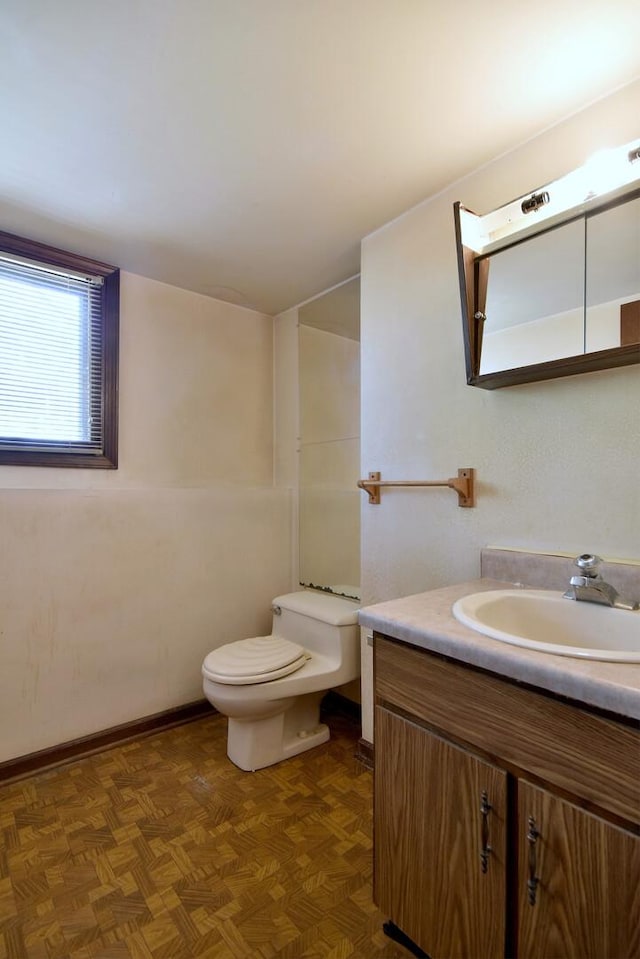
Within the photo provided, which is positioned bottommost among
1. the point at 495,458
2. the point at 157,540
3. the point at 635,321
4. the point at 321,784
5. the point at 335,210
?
the point at 321,784

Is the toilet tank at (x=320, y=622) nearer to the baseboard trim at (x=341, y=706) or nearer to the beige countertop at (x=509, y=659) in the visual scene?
the baseboard trim at (x=341, y=706)

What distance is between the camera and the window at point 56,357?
6.05 feet

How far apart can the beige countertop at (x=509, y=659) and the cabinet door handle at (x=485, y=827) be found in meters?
0.25

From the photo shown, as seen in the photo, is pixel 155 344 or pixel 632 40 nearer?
pixel 632 40

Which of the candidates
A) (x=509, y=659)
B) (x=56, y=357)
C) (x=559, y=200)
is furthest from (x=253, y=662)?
(x=559, y=200)

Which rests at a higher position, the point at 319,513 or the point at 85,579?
the point at 319,513

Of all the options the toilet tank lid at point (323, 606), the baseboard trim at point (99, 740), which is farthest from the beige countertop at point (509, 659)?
the baseboard trim at point (99, 740)

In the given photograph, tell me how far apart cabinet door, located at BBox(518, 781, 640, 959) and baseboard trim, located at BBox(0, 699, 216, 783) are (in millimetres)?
1762

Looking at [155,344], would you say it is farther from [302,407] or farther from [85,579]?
[85,579]

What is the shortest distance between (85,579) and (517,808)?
5.92 ft

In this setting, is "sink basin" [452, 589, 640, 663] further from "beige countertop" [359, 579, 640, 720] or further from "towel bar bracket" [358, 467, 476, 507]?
"towel bar bracket" [358, 467, 476, 507]

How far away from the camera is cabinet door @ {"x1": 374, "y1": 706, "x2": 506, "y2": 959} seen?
840 millimetres

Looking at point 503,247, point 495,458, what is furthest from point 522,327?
point 495,458

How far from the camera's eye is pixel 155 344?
87.7 inches
